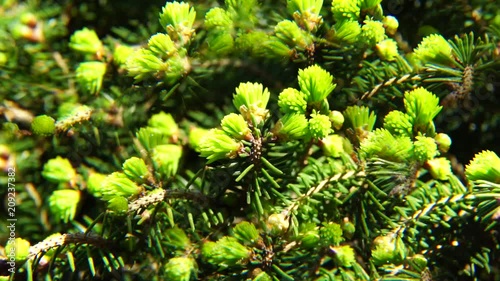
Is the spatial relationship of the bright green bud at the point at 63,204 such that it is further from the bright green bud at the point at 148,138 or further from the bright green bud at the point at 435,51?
the bright green bud at the point at 435,51

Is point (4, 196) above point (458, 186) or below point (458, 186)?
below

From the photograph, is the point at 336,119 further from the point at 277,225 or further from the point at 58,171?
the point at 58,171

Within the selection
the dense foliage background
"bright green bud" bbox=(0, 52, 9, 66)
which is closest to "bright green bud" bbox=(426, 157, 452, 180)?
the dense foliage background

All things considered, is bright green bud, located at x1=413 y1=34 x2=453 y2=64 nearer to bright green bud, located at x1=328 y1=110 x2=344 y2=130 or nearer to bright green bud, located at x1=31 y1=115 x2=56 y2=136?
bright green bud, located at x1=328 y1=110 x2=344 y2=130

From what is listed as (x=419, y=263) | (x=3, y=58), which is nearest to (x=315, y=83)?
(x=419, y=263)

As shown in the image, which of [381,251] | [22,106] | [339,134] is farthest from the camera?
[22,106]

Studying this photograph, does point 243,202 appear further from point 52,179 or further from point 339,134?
point 52,179

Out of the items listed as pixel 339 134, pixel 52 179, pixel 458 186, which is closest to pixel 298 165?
pixel 339 134
